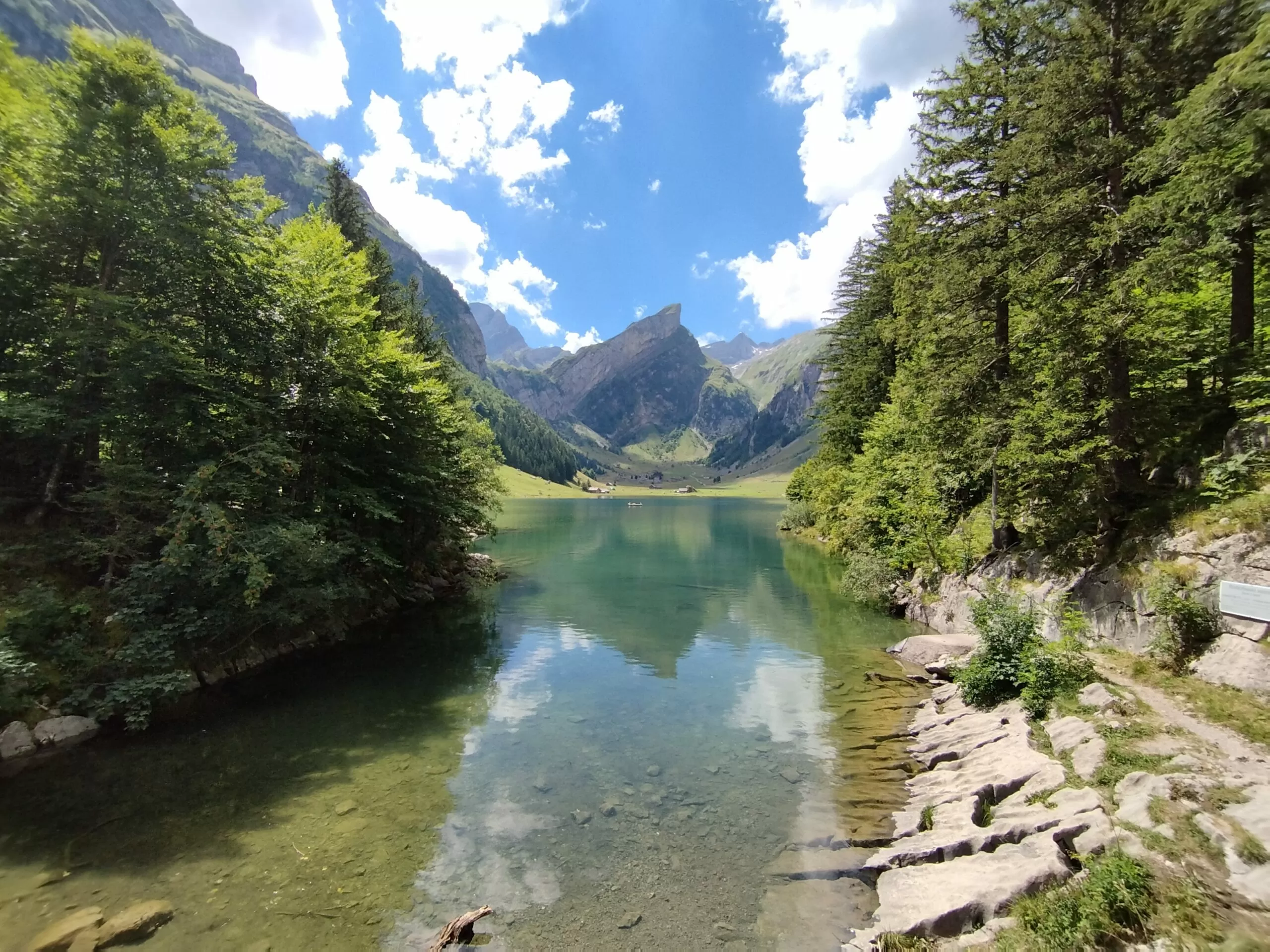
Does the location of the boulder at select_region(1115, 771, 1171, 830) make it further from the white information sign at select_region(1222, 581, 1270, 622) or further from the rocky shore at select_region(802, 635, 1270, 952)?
the white information sign at select_region(1222, 581, 1270, 622)

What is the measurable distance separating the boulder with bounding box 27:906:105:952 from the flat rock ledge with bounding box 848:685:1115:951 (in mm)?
10013

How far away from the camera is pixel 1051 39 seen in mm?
15430

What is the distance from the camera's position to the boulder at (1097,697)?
10.2 meters

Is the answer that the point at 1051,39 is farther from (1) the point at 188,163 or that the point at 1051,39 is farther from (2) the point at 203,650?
(2) the point at 203,650

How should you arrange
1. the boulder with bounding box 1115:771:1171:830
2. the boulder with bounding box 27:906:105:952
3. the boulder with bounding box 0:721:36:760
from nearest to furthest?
the boulder with bounding box 1115:771:1171:830
the boulder with bounding box 27:906:105:952
the boulder with bounding box 0:721:36:760

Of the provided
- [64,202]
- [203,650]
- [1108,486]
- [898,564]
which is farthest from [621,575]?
[64,202]

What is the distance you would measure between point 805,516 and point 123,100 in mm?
60741

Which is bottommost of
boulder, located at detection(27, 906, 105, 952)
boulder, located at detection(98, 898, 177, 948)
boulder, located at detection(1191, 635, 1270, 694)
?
boulder, located at detection(98, 898, 177, 948)

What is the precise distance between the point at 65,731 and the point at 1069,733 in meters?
20.5

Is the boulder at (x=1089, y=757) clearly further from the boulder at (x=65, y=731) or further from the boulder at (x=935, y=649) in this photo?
the boulder at (x=65, y=731)

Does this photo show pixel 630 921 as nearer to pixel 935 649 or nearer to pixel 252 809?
pixel 252 809

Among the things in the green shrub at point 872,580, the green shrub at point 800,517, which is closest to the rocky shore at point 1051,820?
the green shrub at point 872,580

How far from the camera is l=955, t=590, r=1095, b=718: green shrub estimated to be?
11914mm

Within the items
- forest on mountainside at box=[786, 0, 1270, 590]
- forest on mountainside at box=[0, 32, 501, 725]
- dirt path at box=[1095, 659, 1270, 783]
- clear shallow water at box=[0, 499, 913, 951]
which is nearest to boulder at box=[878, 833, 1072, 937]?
clear shallow water at box=[0, 499, 913, 951]
